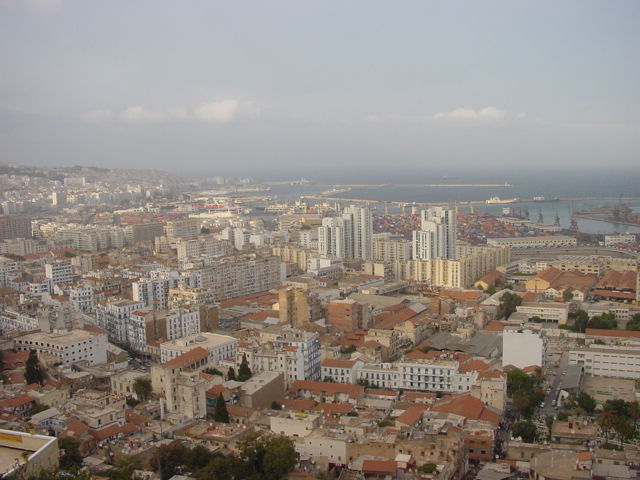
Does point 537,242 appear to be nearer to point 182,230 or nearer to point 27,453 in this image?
point 182,230

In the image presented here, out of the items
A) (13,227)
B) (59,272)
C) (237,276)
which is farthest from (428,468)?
(13,227)

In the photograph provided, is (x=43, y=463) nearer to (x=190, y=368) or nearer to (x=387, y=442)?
(x=387, y=442)

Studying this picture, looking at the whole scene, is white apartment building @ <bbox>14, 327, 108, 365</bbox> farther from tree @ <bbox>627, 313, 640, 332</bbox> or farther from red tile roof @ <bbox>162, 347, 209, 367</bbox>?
tree @ <bbox>627, 313, 640, 332</bbox>

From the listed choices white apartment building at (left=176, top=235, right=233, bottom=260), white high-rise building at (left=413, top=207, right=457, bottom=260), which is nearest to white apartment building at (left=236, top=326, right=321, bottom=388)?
white high-rise building at (left=413, top=207, right=457, bottom=260)

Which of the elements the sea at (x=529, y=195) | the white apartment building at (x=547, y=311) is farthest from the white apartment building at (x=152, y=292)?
the sea at (x=529, y=195)

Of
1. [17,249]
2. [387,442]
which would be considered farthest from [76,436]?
[17,249]
